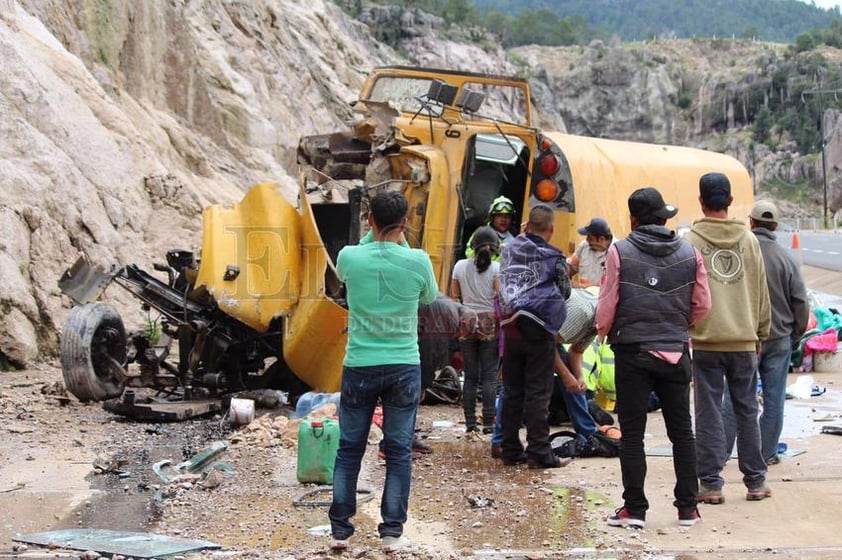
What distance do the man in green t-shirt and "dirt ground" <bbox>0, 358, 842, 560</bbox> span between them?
1.04 feet

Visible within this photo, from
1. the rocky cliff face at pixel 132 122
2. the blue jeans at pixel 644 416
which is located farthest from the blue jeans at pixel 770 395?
the rocky cliff face at pixel 132 122

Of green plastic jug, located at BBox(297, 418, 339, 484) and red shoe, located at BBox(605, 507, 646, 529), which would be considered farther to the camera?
green plastic jug, located at BBox(297, 418, 339, 484)

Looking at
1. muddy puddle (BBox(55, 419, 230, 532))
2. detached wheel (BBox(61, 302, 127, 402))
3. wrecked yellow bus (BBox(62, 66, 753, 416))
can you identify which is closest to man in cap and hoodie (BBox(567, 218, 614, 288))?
wrecked yellow bus (BBox(62, 66, 753, 416))

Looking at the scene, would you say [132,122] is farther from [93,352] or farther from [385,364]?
[385,364]

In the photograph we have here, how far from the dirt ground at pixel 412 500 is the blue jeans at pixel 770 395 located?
226 millimetres

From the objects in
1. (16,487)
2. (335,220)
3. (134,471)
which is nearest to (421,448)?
(134,471)

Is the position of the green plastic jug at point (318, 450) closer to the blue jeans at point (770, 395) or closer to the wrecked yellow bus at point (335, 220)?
the wrecked yellow bus at point (335, 220)

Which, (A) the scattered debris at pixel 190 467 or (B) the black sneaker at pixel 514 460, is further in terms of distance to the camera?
(B) the black sneaker at pixel 514 460

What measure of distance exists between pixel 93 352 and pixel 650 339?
16.6 feet

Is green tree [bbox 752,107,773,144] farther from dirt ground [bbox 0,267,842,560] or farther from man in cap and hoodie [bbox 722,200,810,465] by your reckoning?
man in cap and hoodie [bbox 722,200,810,465]

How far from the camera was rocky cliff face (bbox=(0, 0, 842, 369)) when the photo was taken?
11852 millimetres

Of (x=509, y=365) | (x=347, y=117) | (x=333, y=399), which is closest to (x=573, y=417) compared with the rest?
(x=509, y=365)

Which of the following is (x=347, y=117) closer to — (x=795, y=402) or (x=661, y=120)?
(x=795, y=402)

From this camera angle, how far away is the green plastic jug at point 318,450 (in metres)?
6.86
